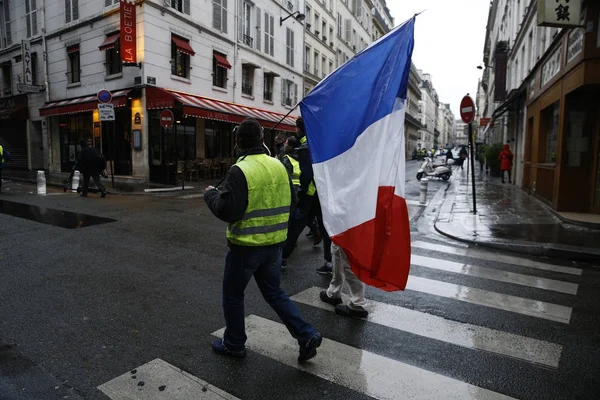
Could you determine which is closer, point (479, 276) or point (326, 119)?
point (326, 119)

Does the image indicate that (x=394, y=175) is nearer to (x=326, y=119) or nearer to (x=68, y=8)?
(x=326, y=119)

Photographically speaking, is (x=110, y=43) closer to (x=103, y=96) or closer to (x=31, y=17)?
(x=103, y=96)

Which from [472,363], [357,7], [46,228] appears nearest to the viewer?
[472,363]

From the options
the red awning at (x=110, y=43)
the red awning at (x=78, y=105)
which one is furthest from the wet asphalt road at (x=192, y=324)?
the red awning at (x=110, y=43)

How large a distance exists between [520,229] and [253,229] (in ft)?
24.1

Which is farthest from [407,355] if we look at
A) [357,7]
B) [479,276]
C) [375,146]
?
[357,7]

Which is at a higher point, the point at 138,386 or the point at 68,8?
the point at 68,8

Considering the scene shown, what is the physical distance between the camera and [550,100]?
1191 centimetres

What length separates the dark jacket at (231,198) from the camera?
2957mm

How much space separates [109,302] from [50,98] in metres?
22.1

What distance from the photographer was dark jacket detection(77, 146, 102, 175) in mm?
12727

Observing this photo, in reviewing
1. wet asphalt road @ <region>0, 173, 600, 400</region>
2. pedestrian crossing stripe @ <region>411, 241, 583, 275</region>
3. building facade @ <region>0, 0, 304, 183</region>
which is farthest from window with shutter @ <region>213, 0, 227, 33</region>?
pedestrian crossing stripe @ <region>411, 241, 583, 275</region>

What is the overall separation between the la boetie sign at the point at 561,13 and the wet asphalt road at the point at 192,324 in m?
5.44

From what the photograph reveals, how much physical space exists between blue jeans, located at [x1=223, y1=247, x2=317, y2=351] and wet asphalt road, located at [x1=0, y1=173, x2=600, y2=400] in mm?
249
